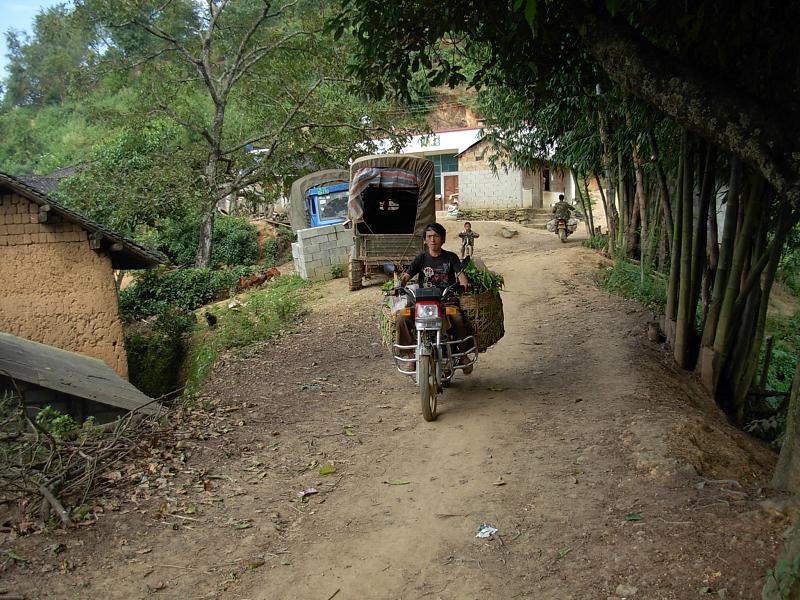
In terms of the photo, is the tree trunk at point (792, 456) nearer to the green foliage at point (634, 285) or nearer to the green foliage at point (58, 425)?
the green foliage at point (58, 425)

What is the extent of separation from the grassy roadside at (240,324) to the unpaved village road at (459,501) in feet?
9.09

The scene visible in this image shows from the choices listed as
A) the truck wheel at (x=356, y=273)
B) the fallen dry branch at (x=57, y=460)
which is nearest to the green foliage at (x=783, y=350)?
the truck wheel at (x=356, y=273)

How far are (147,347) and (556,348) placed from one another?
382 inches

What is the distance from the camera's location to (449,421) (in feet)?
22.0

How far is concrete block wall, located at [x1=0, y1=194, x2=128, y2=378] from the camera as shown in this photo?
38.8 feet

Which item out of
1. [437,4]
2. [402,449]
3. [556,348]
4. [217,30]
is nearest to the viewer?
[402,449]

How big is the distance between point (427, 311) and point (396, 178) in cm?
992

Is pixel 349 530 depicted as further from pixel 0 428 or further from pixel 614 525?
pixel 0 428

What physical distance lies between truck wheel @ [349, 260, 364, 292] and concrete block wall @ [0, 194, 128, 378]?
522cm


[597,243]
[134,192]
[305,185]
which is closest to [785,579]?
[597,243]

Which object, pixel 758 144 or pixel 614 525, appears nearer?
pixel 758 144

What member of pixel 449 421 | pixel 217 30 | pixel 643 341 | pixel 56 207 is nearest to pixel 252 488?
pixel 449 421

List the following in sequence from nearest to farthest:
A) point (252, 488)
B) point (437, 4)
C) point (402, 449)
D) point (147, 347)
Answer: point (252, 488) → point (402, 449) → point (437, 4) → point (147, 347)

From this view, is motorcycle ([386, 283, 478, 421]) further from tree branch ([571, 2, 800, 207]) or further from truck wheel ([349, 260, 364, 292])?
truck wheel ([349, 260, 364, 292])
